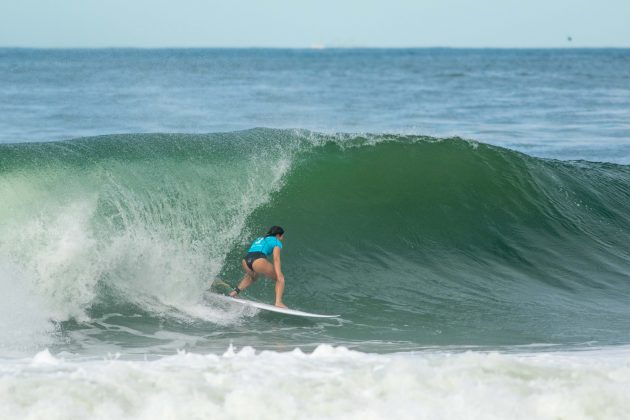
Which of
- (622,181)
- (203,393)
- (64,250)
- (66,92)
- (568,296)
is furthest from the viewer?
(66,92)

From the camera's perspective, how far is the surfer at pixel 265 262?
365 inches

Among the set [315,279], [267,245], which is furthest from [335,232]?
[267,245]

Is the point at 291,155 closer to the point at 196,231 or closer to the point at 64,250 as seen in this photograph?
the point at 196,231

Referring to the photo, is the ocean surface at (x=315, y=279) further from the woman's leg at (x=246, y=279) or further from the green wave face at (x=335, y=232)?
the woman's leg at (x=246, y=279)

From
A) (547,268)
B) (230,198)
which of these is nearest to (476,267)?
(547,268)

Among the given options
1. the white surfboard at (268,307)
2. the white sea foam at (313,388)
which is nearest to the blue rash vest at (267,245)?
the white surfboard at (268,307)

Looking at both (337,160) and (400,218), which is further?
(337,160)

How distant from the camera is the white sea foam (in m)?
5.53

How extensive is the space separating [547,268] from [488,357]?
577 centimetres

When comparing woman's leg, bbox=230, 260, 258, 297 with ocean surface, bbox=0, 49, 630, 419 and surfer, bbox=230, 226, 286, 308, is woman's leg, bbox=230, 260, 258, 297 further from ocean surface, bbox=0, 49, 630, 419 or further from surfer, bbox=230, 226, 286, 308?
ocean surface, bbox=0, 49, 630, 419

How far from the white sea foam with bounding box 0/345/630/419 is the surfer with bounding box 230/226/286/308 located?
271 centimetres

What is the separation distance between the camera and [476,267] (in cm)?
1172

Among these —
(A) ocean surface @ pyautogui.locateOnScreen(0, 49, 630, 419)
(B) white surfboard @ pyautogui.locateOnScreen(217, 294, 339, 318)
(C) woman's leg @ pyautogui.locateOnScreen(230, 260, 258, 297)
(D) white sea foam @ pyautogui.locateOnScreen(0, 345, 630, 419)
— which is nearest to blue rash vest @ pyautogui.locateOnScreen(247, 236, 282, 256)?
(C) woman's leg @ pyautogui.locateOnScreen(230, 260, 258, 297)

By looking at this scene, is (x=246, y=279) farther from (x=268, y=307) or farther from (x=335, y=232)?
(x=335, y=232)
